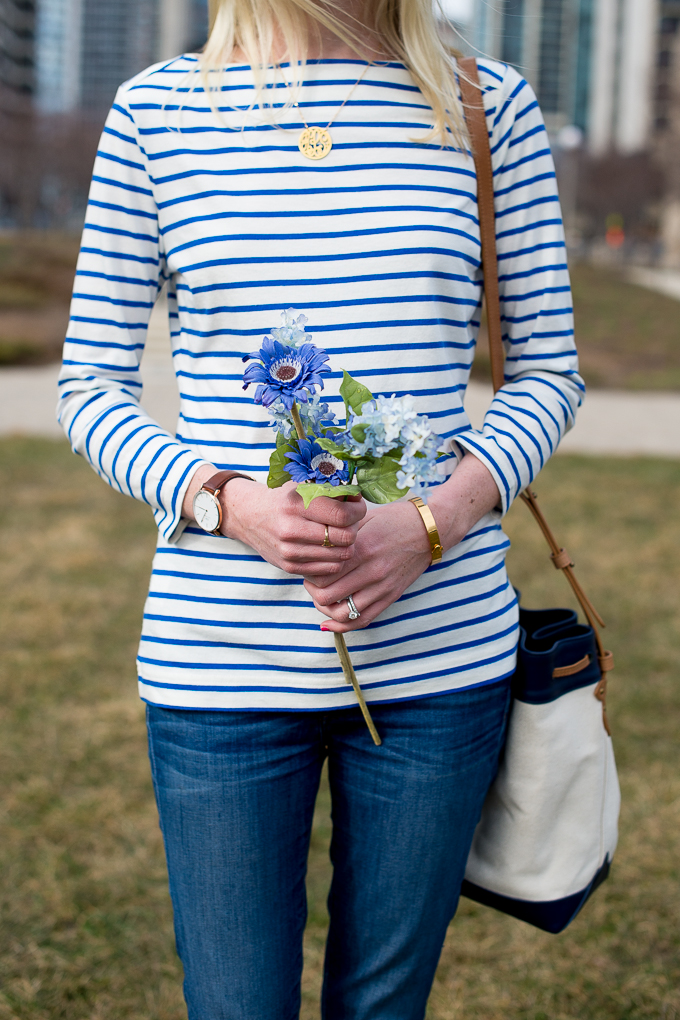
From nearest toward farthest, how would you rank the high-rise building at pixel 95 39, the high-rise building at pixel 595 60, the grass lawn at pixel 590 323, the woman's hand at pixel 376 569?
the woman's hand at pixel 376 569 < the grass lawn at pixel 590 323 < the high-rise building at pixel 95 39 < the high-rise building at pixel 595 60

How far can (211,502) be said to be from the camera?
4.17 feet

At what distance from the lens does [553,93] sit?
97375 millimetres

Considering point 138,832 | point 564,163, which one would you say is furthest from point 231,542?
point 564,163

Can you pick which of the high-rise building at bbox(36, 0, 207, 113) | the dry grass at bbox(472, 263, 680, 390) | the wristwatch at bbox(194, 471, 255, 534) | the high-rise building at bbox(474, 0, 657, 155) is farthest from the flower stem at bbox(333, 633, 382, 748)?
the high-rise building at bbox(474, 0, 657, 155)

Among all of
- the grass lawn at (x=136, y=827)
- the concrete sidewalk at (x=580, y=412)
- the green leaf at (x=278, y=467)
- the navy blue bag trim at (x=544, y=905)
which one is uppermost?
the green leaf at (x=278, y=467)

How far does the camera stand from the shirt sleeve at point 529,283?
1447 millimetres

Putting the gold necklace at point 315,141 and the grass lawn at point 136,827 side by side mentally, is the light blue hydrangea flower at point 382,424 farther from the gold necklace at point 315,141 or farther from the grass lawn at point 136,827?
the grass lawn at point 136,827

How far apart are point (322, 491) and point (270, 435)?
1.13 ft

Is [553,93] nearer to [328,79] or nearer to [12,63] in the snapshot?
[12,63]

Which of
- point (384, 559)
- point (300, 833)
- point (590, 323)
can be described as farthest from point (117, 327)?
point (590, 323)

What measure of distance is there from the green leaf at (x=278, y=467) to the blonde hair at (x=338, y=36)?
2.03 ft

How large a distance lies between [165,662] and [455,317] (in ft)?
2.28

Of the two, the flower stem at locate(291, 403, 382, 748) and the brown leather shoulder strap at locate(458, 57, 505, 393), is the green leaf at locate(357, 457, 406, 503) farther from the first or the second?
the brown leather shoulder strap at locate(458, 57, 505, 393)

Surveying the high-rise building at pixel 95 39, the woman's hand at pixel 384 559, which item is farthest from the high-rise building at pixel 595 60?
the woman's hand at pixel 384 559
